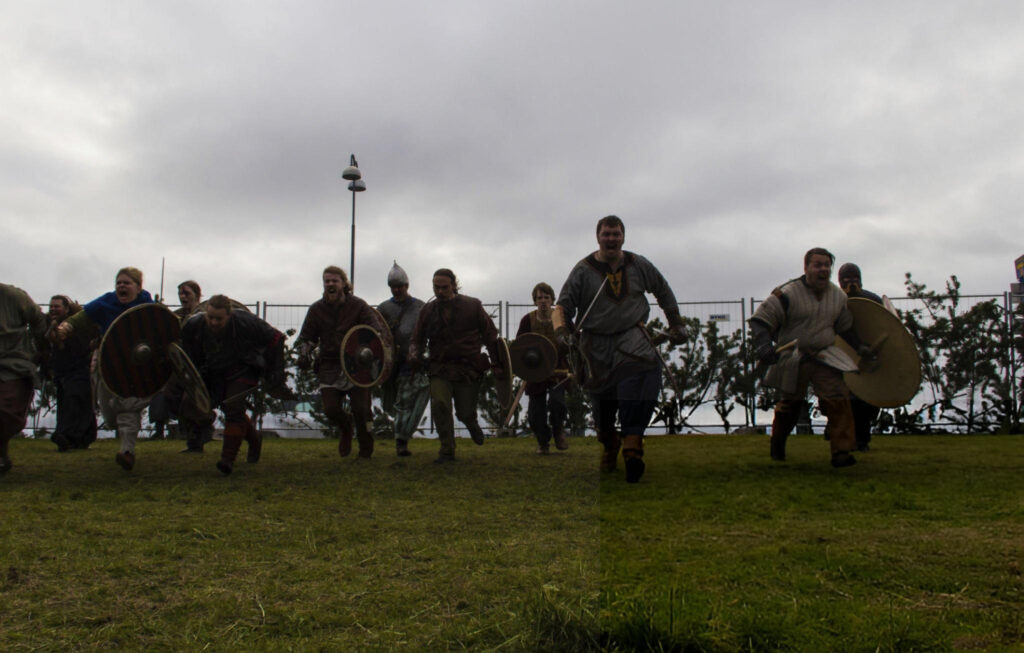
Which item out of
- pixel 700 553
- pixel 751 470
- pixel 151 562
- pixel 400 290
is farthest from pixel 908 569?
pixel 400 290

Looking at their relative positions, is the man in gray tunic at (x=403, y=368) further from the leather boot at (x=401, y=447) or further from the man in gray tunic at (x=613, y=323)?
the man in gray tunic at (x=613, y=323)

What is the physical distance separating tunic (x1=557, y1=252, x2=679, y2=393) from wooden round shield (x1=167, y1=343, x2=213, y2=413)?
9.59ft

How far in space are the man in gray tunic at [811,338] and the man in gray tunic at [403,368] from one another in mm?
3380

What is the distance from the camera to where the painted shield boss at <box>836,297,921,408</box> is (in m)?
Answer: 6.83

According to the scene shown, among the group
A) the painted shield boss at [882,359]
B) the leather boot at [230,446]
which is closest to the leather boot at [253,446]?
the leather boot at [230,446]

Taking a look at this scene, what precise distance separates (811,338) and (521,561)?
→ 157 inches

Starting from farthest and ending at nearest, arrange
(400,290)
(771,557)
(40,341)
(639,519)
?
(400,290), (40,341), (639,519), (771,557)

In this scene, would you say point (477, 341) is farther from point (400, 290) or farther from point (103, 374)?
point (103, 374)

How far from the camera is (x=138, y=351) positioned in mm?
6801

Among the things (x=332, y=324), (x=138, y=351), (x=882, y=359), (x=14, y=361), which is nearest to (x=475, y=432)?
(x=332, y=324)

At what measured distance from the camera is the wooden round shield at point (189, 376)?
6848 mm

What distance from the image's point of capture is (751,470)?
6512 mm

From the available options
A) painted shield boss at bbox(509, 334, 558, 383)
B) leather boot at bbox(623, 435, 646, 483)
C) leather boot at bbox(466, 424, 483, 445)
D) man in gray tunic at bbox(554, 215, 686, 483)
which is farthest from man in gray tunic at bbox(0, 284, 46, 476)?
leather boot at bbox(623, 435, 646, 483)

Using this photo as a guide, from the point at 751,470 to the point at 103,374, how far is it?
16.4ft
